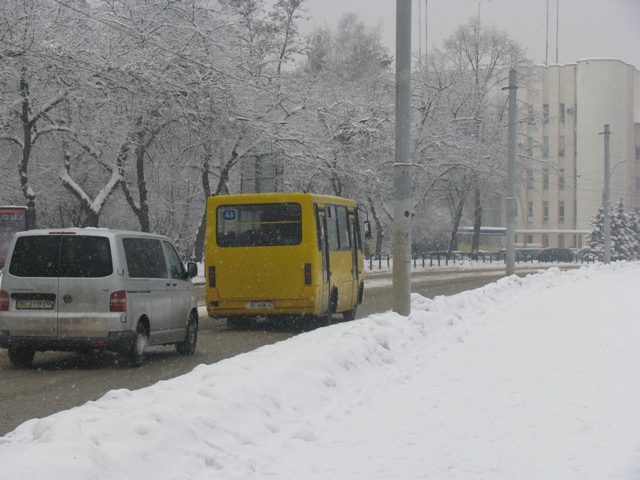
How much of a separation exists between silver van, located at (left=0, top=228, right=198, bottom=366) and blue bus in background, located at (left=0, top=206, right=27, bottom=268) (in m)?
20.8

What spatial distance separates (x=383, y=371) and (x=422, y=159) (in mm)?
46453

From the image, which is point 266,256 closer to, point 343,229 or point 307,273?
point 307,273

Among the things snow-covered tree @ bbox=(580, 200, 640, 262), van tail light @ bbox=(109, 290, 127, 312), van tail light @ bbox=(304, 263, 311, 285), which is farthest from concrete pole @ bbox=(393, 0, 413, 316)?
snow-covered tree @ bbox=(580, 200, 640, 262)

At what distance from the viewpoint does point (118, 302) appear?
39.5 ft

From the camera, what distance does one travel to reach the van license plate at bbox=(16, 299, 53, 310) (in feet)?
39.4

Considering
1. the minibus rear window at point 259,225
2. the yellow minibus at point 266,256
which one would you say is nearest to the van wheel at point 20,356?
the yellow minibus at point 266,256

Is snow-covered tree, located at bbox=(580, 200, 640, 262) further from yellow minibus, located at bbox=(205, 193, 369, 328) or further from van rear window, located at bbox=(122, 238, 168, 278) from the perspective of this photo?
van rear window, located at bbox=(122, 238, 168, 278)

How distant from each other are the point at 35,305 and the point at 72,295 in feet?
1.66

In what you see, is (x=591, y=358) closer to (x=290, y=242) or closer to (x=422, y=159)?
(x=290, y=242)

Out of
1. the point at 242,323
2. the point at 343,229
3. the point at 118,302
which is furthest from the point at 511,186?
the point at 118,302

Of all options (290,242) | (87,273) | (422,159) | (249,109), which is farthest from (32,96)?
(422,159)

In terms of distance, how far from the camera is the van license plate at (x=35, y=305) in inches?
473

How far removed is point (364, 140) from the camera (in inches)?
1842

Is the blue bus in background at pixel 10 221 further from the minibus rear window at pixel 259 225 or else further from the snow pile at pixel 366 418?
the snow pile at pixel 366 418
